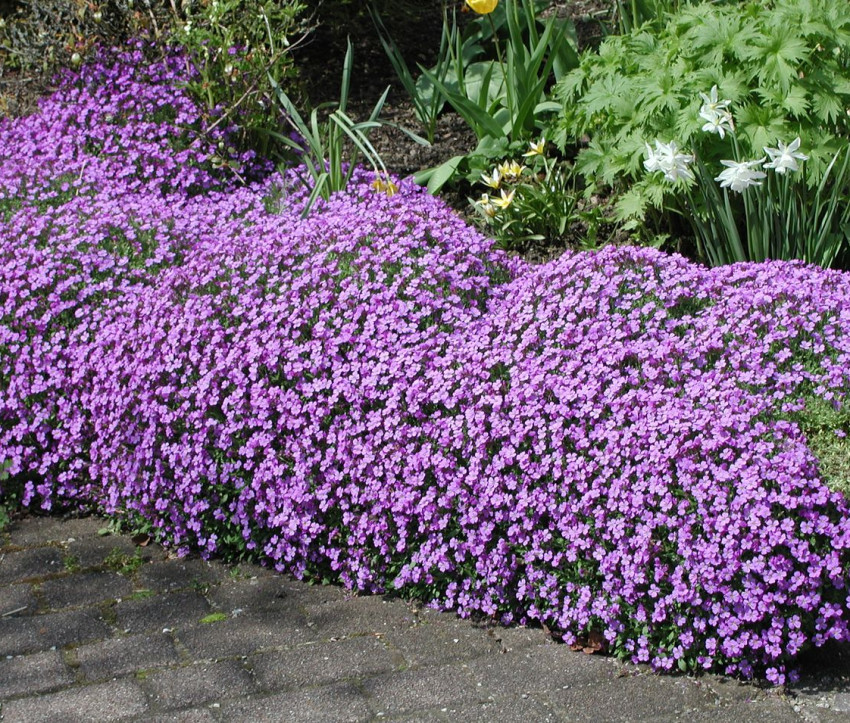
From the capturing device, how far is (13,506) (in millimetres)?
4328

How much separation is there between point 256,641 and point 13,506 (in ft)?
5.20

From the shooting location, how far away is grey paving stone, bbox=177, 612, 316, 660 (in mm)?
3242

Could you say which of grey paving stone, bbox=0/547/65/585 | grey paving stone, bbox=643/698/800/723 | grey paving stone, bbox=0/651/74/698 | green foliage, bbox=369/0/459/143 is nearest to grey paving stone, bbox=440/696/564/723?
grey paving stone, bbox=643/698/800/723

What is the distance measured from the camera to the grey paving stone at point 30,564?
378cm

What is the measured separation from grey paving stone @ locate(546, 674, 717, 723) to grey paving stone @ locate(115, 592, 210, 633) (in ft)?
4.06

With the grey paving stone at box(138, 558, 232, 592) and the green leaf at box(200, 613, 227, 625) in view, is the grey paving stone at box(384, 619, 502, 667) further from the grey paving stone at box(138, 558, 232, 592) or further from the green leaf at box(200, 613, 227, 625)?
the grey paving stone at box(138, 558, 232, 592)

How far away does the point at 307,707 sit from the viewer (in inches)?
115

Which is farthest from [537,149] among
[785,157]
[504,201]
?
[785,157]

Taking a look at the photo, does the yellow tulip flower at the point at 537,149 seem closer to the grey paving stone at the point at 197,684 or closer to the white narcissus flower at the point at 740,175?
the white narcissus flower at the point at 740,175

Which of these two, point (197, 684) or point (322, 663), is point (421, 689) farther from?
point (197, 684)

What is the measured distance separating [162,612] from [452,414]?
1.16 meters

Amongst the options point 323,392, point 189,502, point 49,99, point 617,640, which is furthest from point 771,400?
point 49,99

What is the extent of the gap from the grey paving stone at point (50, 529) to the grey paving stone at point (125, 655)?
90 centimetres

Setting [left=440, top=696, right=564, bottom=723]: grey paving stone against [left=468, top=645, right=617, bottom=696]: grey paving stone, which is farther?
[left=468, top=645, right=617, bottom=696]: grey paving stone
